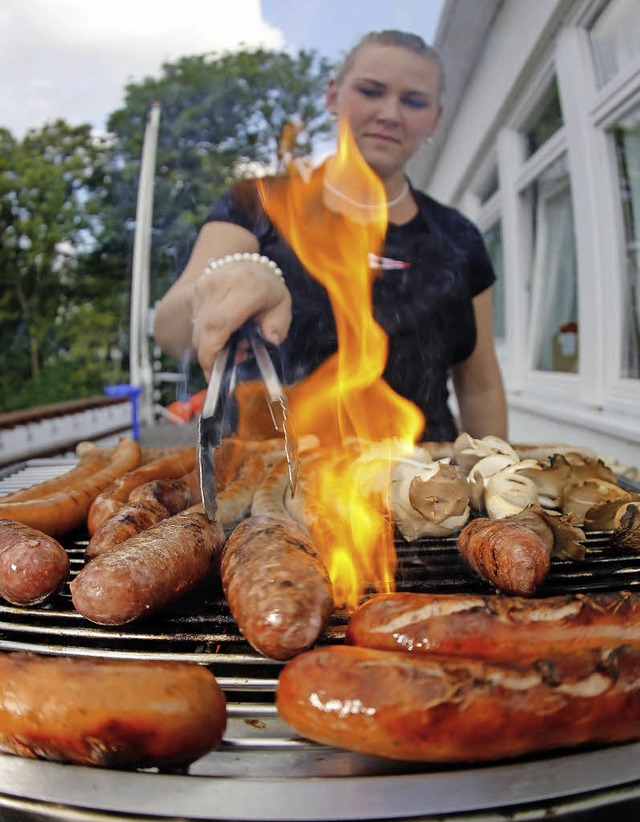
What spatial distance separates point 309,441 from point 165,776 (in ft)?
5.62

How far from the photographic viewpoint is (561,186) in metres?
6.40

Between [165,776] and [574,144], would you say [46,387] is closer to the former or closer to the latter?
[574,144]

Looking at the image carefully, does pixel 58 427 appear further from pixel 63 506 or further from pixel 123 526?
pixel 123 526

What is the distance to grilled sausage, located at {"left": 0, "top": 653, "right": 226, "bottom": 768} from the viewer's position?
101 cm

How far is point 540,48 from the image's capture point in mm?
5570

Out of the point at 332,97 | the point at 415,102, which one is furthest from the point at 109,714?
the point at 332,97

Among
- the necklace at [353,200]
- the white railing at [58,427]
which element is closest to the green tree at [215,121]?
the necklace at [353,200]

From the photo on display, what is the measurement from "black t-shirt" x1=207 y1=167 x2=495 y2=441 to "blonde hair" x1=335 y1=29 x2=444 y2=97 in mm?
829

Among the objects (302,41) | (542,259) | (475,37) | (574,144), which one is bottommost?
(542,259)

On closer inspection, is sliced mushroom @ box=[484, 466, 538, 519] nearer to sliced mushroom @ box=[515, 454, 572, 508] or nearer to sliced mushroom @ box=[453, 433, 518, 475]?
sliced mushroom @ box=[515, 454, 572, 508]

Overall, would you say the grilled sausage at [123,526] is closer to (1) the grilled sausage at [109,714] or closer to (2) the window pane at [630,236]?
(1) the grilled sausage at [109,714]

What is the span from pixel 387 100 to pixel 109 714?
11.2ft

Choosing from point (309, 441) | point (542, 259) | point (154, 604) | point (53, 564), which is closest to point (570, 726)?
point (154, 604)

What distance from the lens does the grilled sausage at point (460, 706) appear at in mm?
988
